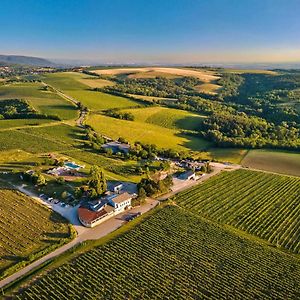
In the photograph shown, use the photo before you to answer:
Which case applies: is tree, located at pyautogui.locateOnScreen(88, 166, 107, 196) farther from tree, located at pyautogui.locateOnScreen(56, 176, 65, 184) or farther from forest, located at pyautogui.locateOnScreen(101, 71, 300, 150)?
forest, located at pyautogui.locateOnScreen(101, 71, 300, 150)

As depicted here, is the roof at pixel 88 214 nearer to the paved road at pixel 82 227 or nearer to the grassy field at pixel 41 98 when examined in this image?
the paved road at pixel 82 227

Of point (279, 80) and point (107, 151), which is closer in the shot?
point (107, 151)

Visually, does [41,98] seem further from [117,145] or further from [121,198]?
[121,198]

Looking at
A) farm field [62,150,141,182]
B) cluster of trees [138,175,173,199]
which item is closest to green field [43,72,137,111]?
farm field [62,150,141,182]

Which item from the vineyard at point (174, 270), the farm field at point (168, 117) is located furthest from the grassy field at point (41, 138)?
the vineyard at point (174, 270)

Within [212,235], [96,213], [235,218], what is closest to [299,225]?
[235,218]

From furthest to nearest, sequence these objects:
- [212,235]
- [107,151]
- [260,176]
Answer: [107,151] → [260,176] → [212,235]

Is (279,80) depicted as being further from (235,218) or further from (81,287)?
(81,287)
